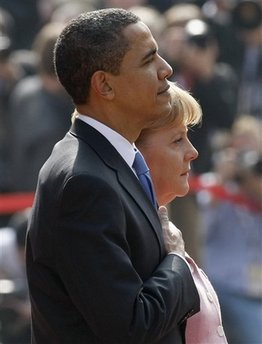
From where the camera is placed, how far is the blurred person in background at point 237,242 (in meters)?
6.93

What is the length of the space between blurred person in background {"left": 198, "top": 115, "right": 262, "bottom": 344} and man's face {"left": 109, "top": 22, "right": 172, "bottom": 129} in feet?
13.9

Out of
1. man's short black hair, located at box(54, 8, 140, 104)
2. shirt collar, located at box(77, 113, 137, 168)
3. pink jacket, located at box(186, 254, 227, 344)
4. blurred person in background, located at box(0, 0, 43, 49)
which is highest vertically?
man's short black hair, located at box(54, 8, 140, 104)

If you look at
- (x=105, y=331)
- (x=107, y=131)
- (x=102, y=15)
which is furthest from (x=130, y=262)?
(x=102, y=15)

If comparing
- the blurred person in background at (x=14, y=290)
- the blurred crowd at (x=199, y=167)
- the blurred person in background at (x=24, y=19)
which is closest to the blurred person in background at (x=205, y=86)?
the blurred crowd at (x=199, y=167)

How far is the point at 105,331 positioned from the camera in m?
2.58

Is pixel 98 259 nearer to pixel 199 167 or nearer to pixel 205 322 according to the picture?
pixel 205 322

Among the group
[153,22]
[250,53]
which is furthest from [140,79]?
[250,53]

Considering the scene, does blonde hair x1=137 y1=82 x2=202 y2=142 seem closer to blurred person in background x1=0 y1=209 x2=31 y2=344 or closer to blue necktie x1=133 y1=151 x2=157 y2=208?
blue necktie x1=133 y1=151 x2=157 y2=208

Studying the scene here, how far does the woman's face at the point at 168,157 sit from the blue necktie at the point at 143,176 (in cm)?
29

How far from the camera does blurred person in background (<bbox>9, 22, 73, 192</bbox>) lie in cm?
694

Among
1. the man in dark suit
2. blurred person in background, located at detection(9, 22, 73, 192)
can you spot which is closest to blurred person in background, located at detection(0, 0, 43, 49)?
blurred person in background, located at detection(9, 22, 73, 192)

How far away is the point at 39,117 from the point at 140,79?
432cm

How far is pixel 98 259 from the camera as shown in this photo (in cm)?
257

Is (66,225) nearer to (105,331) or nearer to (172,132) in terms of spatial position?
(105,331)
